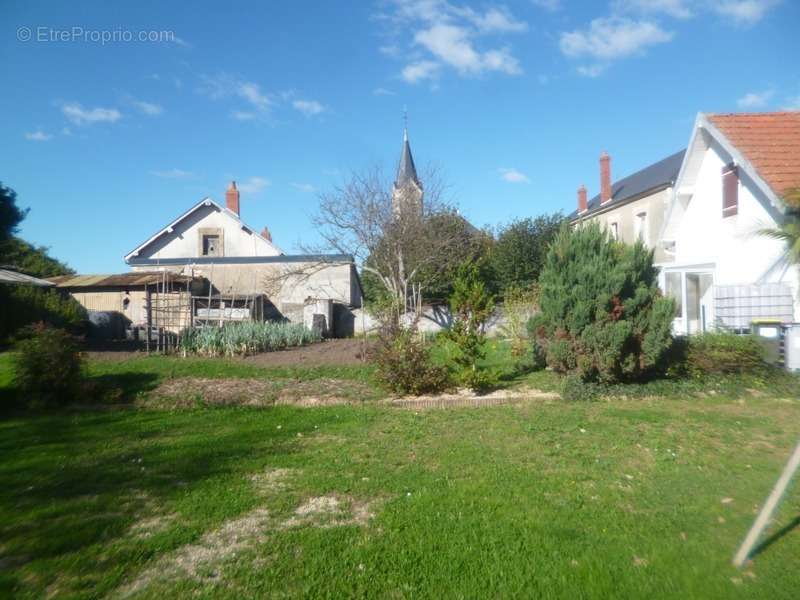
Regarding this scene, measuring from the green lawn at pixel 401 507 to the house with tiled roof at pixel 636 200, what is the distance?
16.0m

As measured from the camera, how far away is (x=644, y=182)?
1038 inches

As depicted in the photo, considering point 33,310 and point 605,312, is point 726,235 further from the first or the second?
point 33,310

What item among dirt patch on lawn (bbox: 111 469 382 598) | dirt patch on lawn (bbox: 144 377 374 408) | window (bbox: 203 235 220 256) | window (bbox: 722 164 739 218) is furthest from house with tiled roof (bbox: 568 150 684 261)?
dirt patch on lawn (bbox: 111 469 382 598)

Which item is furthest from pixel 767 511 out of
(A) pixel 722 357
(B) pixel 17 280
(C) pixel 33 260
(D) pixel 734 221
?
(C) pixel 33 260

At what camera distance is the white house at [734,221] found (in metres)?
11.4

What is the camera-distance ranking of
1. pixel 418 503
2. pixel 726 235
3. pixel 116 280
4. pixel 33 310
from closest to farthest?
1. pixel 418 503
2. pixel 726 235
3. pixel 33 310
4. pixel 116 280

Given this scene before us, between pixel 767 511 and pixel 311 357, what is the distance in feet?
36.3

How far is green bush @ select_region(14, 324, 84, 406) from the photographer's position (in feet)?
29.6

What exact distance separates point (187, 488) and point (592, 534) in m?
3.44

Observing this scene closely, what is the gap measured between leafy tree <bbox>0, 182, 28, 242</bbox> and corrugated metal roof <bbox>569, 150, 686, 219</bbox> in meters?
21.9

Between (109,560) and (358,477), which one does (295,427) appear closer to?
(358,477)

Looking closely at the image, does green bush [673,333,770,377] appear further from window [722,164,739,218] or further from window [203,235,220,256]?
window [203,235,220,256]

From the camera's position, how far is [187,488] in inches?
194

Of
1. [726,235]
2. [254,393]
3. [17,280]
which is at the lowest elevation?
[254,393]
